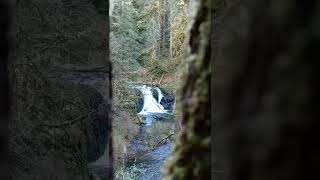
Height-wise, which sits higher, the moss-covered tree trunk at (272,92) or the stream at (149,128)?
the moss-covered tree trunk at (272,92)

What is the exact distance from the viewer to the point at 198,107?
2.27 feet

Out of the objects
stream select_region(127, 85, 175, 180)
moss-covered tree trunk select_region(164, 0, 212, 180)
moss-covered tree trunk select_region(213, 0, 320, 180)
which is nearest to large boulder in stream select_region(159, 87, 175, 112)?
stream select_region(127, 85, 175, 180)

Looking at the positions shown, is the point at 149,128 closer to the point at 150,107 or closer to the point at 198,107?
the point at 150,107

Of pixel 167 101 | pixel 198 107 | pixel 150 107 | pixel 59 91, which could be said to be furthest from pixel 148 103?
pixel 198 107

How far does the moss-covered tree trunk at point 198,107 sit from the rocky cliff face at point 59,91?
0.70 metres

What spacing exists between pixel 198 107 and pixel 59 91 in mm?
780

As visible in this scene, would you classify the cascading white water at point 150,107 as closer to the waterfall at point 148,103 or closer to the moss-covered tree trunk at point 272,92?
the waterfall at point 148,103

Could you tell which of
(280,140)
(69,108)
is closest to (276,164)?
(280,140)

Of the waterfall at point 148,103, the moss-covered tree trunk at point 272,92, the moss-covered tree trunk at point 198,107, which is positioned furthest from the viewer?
the waterfall at point 148,103

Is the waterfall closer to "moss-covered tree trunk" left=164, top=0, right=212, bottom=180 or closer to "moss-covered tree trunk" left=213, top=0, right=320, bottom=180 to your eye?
"moss-covered tree trunk" left=164, top=0, right=212, bottom=180

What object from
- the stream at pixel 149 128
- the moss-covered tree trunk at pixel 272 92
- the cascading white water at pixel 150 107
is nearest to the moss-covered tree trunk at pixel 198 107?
the moss-covered tree trunk at pixel 272 92

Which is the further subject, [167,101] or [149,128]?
[149,128]

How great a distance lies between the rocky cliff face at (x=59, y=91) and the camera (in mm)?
1303

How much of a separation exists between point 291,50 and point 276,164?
133 mm
